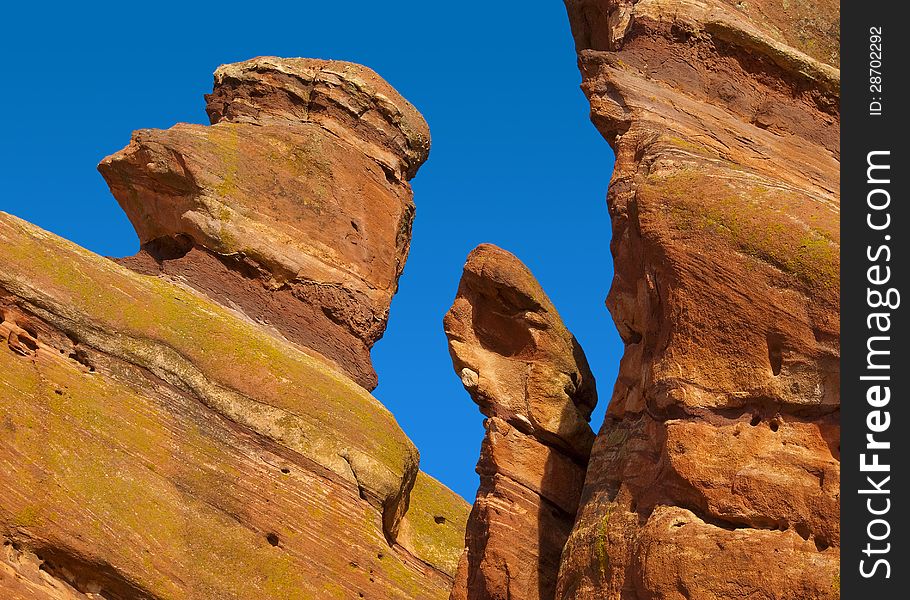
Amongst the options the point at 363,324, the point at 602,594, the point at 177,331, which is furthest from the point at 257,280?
the point at 602,594

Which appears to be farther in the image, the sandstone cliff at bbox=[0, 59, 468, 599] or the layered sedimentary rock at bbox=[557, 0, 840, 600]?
the sandstone cliff at bbox=[0, 59, 468, 599]

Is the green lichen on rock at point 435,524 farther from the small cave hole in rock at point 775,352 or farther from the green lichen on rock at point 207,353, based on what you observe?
the small cave hole in rock at point 775,352

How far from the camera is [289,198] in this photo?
3322 cm

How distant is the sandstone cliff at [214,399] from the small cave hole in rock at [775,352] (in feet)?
31.0

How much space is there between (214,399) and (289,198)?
8542 mm

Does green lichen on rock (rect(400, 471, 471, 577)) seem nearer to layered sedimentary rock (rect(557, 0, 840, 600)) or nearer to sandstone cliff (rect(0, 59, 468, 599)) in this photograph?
sandstone cliff (rect(0, 59, 468, 599))

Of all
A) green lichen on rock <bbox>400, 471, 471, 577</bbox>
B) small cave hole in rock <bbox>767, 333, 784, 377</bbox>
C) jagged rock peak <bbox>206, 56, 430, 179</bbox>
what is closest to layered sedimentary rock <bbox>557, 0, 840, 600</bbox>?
small cave hole in rock <bbox>767, 333, 784, 377</bbox>

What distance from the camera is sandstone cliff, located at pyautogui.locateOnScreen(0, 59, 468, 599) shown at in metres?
23.2

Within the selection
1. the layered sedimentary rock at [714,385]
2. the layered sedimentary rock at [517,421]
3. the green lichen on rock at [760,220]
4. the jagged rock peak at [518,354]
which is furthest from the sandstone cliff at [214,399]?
the green lichen on rock at [760,220]

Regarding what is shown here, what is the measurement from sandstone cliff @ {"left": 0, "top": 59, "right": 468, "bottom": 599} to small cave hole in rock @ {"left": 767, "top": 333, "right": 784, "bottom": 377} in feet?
31.0

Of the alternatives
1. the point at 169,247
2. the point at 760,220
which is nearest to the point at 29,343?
the point at 169,247

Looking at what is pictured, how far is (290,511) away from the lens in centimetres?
2522
